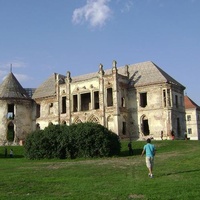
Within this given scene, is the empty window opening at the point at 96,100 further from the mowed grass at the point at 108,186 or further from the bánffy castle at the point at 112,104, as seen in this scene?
the mowed grass at the point at 108,186

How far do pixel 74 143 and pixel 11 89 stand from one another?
27264 mm

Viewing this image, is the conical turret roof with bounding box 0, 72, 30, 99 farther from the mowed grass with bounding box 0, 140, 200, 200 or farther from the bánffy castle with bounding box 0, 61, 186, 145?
the mowed grass with bounding box 0, 140, 200, 200

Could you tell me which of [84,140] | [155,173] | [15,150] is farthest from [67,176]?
[15,150]

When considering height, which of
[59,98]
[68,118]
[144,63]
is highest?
[144,63]

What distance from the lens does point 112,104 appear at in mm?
45438

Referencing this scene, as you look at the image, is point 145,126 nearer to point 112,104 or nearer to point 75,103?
point 112,104

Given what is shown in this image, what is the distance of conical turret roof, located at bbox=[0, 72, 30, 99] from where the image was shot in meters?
51.8

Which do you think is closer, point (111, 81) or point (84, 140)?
point (84, 140)

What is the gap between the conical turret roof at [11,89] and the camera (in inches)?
2040

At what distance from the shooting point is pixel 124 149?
115ft

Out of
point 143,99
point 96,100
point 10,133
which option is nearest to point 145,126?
point 143,99

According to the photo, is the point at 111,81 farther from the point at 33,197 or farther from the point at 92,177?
the point at 33,197

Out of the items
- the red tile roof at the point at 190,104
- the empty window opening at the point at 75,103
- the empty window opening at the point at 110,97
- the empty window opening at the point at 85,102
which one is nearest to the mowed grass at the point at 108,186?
the empty window opening at the point at 110,97

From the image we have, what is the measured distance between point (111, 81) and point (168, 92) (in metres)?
7.92
